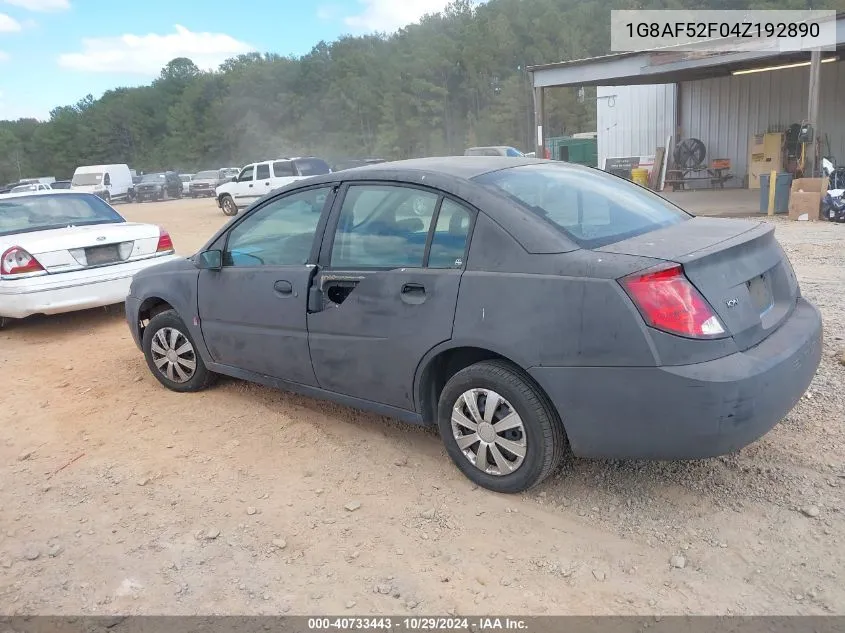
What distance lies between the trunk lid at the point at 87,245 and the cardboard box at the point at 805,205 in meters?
10.6

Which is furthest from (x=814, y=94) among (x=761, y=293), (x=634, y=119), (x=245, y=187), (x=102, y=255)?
(x=245, y=187)

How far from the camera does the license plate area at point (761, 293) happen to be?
118 inches

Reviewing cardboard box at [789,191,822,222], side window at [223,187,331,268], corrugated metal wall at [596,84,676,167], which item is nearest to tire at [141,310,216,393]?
side window at [223,187,331,268]

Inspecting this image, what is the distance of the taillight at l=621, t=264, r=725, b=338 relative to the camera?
8.75 ft

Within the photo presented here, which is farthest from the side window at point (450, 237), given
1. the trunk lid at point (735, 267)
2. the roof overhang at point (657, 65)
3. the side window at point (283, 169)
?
the side window at point (283, 169)

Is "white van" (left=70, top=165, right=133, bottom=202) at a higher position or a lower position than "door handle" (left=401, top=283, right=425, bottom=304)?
higher

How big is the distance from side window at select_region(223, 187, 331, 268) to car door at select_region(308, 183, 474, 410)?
0.19 metres

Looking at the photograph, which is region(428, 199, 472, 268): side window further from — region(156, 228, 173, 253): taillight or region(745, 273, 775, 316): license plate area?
region(156, 228, 173, 253): taillight

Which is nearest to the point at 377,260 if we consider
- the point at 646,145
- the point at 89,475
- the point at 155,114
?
the point at 89,475

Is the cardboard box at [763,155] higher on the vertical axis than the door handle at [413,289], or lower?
higher

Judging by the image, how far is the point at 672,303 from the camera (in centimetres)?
268

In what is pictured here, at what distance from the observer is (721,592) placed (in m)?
2.52

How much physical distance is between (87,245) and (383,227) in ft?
14.3

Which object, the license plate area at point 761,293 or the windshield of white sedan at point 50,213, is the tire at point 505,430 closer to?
the license plate area at point 761,293
